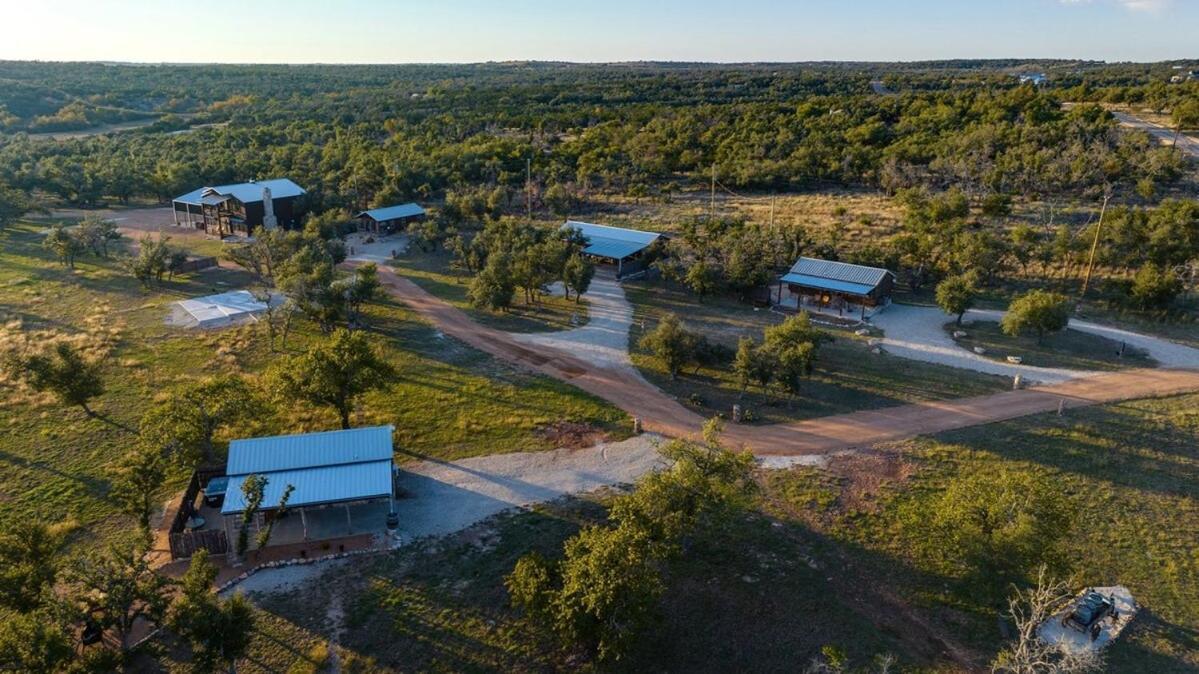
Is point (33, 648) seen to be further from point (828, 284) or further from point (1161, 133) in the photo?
point (1161, 133)

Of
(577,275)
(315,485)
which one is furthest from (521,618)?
(577,275)

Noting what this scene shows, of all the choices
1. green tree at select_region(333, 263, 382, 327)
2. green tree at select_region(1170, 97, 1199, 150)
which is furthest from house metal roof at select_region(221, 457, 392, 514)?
green tree at select_region(1170, 97, 1199, 150)

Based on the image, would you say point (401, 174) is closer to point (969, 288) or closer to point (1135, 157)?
point (969, 288)

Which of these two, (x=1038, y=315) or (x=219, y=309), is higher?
A: (x=1038, y=315)

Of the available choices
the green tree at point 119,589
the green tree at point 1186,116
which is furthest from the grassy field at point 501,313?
the green tree at point 1186,116

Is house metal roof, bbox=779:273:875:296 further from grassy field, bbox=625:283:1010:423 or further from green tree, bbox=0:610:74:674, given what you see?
green tree, bbox=0:610:74:674

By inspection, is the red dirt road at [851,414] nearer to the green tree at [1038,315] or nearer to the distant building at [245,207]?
the green tree at [1038,315]

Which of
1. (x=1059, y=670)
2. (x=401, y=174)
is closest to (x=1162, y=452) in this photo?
(x=1059, y=670)
